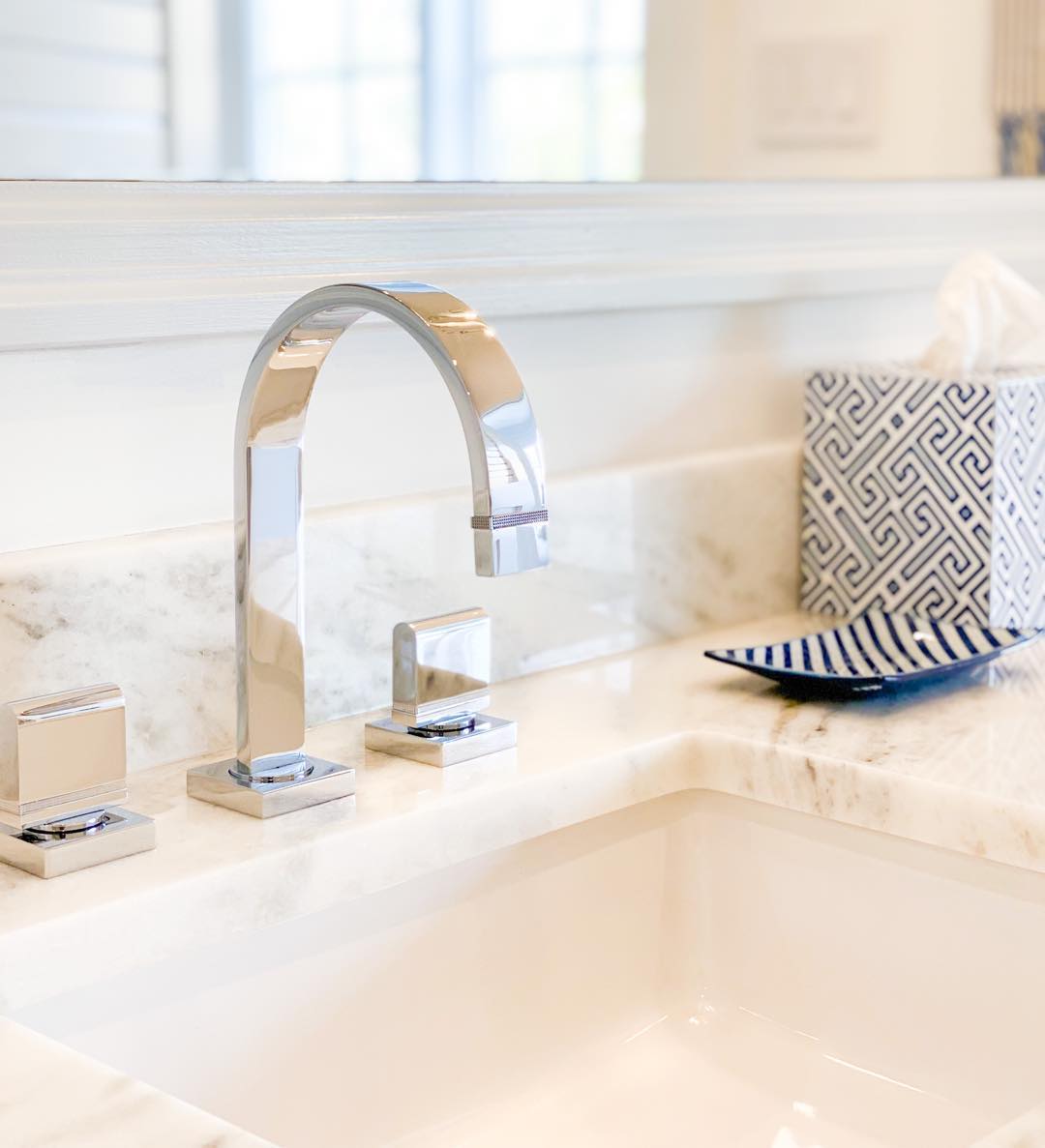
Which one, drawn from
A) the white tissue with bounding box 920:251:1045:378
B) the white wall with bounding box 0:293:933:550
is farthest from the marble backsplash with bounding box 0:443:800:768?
the white tissue with bounding box 920:251:1045:378

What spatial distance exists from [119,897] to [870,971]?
40cm

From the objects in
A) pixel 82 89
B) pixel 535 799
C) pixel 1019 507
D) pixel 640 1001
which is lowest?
pixel 640 1001

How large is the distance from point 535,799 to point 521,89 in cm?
44

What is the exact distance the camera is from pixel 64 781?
68cm

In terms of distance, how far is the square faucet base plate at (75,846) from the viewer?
671 mm

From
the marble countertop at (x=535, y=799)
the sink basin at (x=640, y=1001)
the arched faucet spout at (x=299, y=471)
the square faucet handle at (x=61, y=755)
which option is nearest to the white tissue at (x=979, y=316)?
the marble countertop at (x=535, y=799)

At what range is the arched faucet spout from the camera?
0.65 meters

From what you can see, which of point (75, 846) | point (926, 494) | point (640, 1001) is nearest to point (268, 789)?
point (75, 846)

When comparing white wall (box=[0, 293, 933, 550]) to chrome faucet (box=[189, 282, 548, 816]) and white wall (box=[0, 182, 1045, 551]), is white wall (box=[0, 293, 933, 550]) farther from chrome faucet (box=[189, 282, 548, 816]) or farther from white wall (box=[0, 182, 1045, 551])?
chrome faucet (box=[189, 282, 548, 816])

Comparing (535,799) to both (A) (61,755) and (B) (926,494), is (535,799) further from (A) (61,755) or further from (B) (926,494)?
(B) (926,494)

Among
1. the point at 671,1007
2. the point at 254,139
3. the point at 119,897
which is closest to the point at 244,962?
the point at 119,897

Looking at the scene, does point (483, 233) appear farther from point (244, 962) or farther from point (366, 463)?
point (244, 962)

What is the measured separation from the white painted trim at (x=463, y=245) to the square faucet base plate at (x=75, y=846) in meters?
0.23

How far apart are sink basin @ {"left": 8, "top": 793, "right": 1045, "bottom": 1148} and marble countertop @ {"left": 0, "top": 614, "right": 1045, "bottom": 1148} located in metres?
0.02
